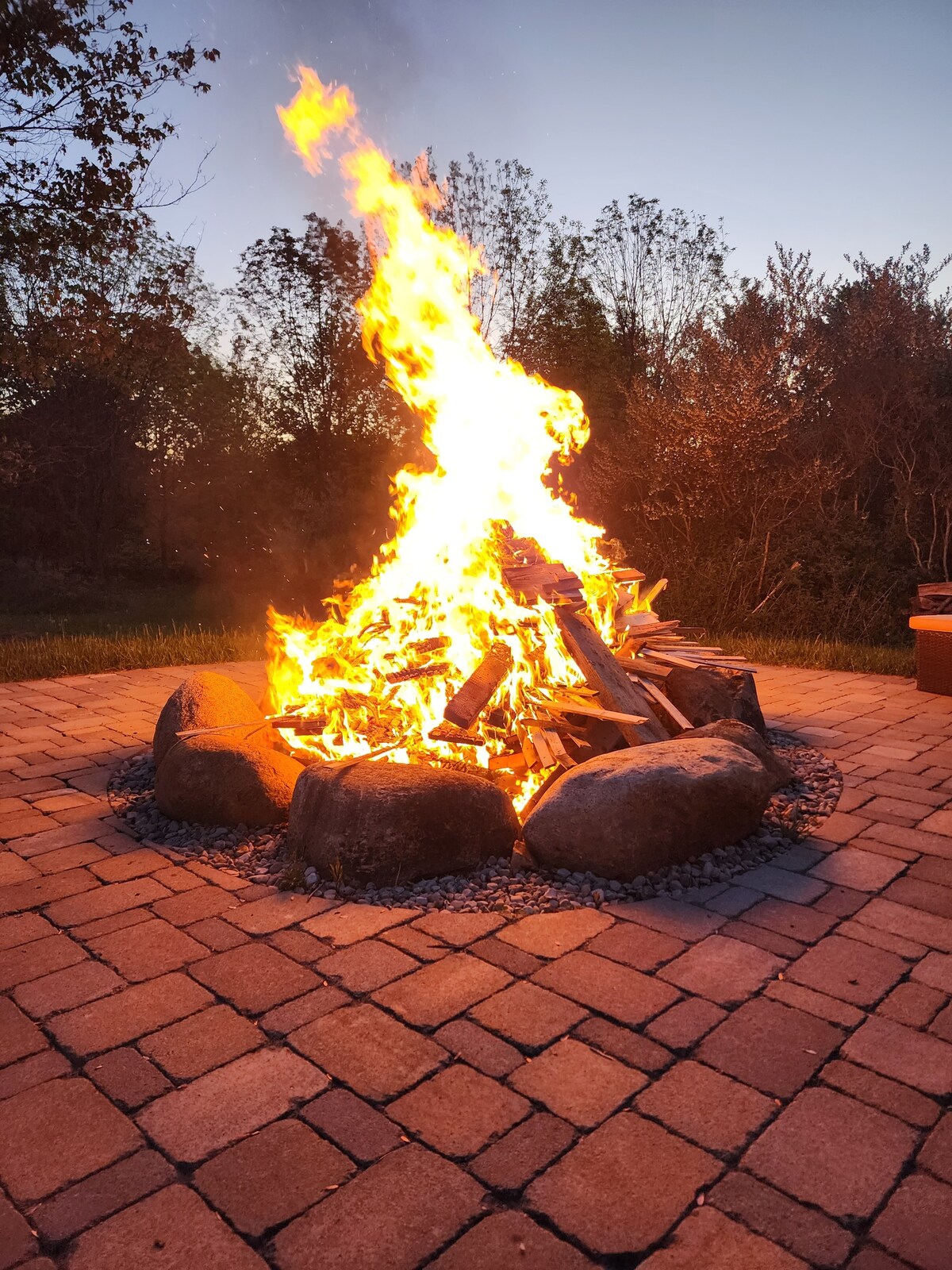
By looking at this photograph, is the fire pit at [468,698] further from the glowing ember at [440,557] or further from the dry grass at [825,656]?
the dry grass at [825,656]

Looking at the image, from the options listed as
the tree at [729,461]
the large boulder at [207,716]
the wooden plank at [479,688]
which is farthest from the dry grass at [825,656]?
the large boulder at [207,716]

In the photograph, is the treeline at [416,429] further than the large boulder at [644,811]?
Yes

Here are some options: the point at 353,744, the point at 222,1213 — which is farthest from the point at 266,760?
the point at 222,1213

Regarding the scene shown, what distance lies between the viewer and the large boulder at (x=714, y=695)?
613cm

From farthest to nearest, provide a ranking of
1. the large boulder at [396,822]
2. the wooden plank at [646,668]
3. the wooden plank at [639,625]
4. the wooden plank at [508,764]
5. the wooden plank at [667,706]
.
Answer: the wooden plank at [639,625] → the wooden plank at [646,668] → the wooden plank at [667,706] → the wooden plank at [508,764] → the large boulder at [396,822]

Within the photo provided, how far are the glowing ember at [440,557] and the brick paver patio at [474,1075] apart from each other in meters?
1.84

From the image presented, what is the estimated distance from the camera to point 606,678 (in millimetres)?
5812

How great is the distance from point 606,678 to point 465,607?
118cm

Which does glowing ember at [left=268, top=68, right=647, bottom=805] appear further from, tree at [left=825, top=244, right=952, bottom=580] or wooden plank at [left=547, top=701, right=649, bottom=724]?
tree at [left=825, top=244, right=952, bottom=580]

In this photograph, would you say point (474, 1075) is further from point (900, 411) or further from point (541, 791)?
point (900, 411)

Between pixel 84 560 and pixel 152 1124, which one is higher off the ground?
pixel 84 560

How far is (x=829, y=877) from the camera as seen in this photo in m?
4.10

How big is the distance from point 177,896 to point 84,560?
24097 millimetres

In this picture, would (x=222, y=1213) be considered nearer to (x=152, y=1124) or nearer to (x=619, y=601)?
(x=152, y=1124)
